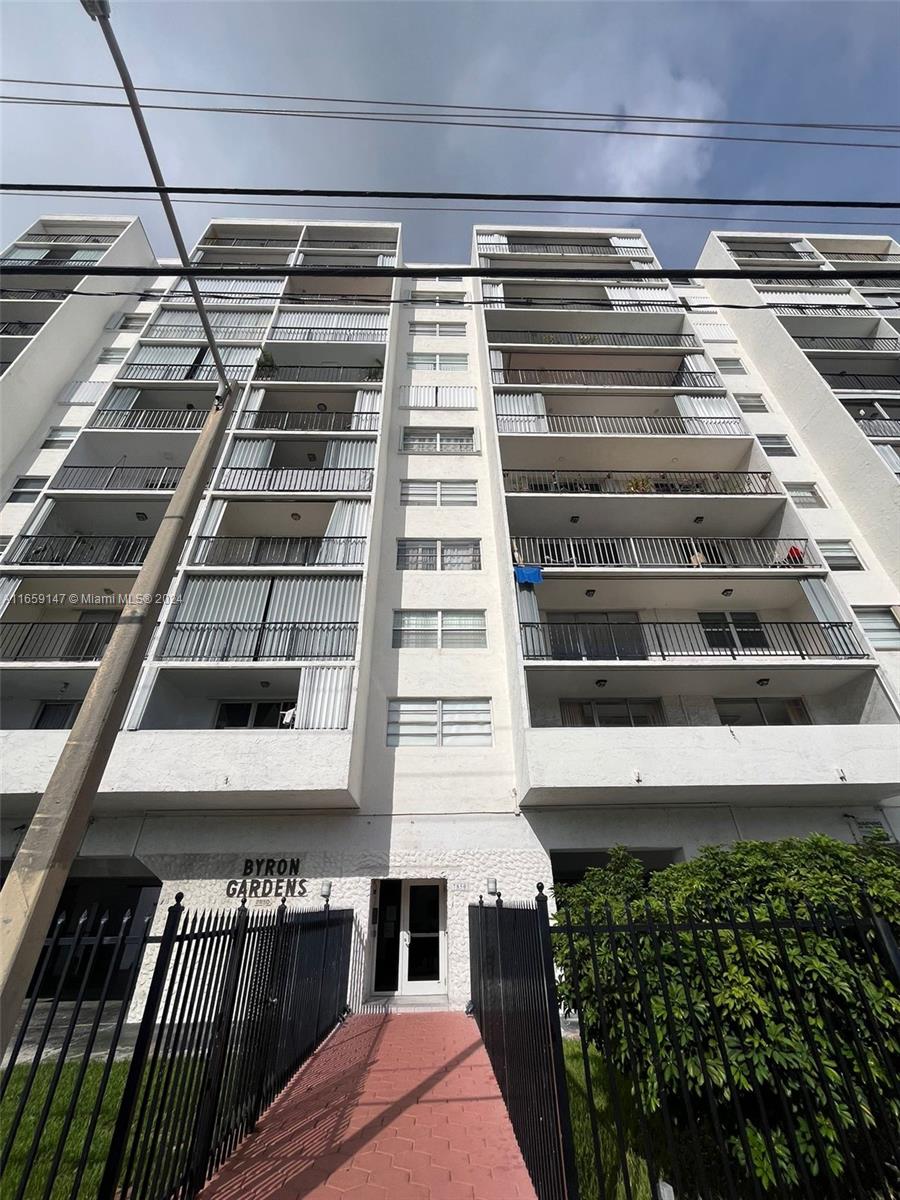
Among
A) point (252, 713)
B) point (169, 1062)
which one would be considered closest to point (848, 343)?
point (252, 713)

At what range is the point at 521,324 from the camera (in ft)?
68.8

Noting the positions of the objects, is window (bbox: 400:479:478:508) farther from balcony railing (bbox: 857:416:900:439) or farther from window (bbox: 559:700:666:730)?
balcony railing (bbox: 857:416:900:439)

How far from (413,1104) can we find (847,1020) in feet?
13.4

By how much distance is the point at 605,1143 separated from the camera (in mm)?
4273

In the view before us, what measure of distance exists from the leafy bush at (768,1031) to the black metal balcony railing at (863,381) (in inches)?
847

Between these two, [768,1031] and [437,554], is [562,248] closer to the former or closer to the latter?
[437,554]

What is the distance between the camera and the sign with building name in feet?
33.2

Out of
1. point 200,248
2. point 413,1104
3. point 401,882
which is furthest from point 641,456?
point 200,248

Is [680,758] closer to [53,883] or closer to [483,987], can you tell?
[483,987]

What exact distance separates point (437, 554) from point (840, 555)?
12463mm

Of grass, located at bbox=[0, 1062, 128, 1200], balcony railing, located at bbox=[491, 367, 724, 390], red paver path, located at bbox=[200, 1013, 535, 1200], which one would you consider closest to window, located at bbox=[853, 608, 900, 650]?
balcony railing, located at bbox=[491, 367, 724, 390]

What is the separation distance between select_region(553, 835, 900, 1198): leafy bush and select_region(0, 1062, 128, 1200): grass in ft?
12.0

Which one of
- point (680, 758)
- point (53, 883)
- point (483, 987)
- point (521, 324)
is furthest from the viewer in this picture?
point (521, 324)

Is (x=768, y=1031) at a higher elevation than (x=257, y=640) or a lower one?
lower
